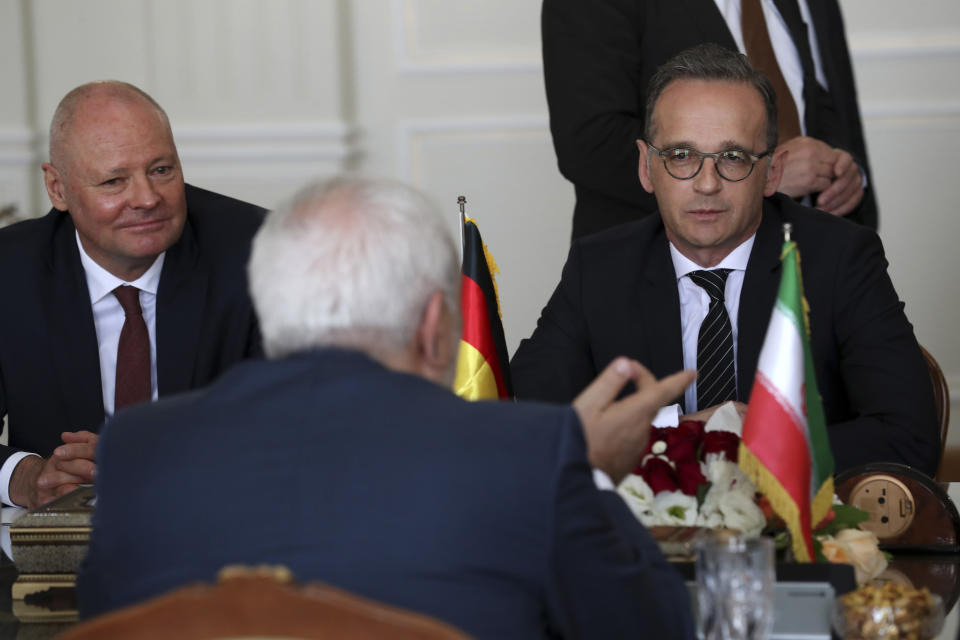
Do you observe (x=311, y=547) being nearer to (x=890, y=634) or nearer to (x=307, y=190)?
A: (x=307, y=190)

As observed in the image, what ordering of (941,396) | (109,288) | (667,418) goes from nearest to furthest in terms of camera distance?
(667,418)
(941,396)
(109,288)

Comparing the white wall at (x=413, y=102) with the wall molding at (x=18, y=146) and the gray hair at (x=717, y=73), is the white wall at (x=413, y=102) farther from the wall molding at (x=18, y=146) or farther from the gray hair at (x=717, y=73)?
the gray hair at (x=717, y=73)

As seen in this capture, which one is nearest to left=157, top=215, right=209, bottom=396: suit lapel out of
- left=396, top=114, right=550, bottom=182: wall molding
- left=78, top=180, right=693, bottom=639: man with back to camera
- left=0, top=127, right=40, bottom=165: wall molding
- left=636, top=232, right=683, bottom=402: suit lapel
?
left=636, top=232, right=683, bottom=402: suit lapel

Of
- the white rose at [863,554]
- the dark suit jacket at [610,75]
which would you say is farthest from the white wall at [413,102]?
the white rose at [863,554]

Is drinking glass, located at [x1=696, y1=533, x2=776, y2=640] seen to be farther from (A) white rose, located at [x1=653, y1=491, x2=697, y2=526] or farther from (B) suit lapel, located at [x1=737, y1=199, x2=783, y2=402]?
(B) suit lapel, located at [x1=737, y1=199, x2=783, y2=402]

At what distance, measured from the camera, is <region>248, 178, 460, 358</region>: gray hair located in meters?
1.49

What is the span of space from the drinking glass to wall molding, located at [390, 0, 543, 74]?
469 cm

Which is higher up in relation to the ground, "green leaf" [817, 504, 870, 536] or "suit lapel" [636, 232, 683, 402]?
"suit lapel" [636, 232, 683, 402]

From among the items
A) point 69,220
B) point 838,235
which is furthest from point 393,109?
point 838,235

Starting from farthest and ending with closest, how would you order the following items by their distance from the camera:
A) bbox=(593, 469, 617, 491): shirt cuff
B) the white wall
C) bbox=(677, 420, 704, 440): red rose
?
1. the white wall
2. bbox=(677, 420, 704, 440): red rose
3. bbox=(593, 469, 617, 491): shirt cuff

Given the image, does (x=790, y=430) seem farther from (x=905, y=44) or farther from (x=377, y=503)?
(x=905, y=44)

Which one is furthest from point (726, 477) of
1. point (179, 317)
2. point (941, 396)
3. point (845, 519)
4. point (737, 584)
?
point (179, 317)

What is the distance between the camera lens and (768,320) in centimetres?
294

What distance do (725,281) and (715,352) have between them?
19 centimetres
